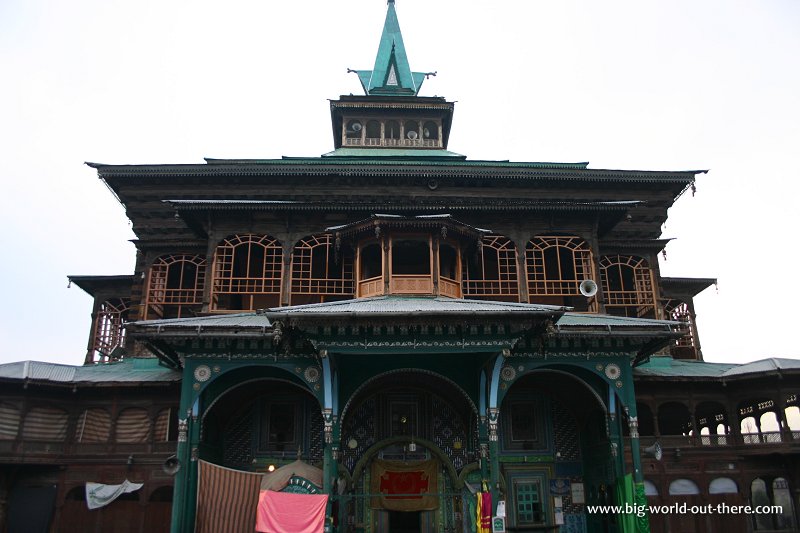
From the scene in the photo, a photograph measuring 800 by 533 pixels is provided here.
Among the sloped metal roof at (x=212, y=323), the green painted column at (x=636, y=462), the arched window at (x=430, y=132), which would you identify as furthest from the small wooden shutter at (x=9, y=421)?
the arched window at (x=430, y=132)

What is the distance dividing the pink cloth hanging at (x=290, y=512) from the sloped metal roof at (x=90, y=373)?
7020 millimetres

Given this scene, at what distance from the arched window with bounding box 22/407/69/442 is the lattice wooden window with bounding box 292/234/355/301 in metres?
10.0

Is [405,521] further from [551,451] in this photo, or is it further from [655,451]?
[655,451]

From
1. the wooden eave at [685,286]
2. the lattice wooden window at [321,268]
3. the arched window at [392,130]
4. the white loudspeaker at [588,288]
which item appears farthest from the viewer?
the arched window at [392,130]

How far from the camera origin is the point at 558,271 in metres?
27.6

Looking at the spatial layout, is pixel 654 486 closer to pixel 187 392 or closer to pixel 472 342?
pixel 472 342

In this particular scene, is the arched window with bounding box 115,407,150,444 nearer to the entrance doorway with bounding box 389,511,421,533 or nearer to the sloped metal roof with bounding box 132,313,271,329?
the sloped metal roof with bounding box 132,313,271,329

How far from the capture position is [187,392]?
806 inches

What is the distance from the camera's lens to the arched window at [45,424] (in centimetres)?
2314

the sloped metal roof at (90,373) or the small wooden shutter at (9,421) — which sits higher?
the sloped metal roof at (90,373)

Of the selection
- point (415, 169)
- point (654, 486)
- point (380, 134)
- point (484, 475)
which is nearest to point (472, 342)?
point (484, 475)

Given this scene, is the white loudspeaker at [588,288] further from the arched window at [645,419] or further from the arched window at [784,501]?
the arched window at [784,501]

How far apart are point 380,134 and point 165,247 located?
54.4ft

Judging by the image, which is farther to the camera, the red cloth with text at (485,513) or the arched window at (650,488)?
the arched window at (650,488)
